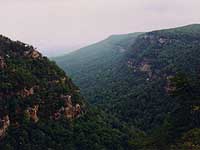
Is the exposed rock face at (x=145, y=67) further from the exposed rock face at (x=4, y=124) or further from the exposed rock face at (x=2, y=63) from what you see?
the exposed rock face at (x=4, y=124)

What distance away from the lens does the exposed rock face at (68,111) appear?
307ft


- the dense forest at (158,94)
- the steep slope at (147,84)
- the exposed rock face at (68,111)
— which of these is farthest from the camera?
the steep slope at (147,84)

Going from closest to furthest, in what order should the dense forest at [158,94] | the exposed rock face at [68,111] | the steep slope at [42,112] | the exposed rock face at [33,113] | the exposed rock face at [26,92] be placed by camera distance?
the dense forest at [158,94], the steep slope at [42,112], the exposed rock face at [33,113], the exposed rock face at [26,92], the exposed rock face at [68,111]

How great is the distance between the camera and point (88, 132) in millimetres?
95875

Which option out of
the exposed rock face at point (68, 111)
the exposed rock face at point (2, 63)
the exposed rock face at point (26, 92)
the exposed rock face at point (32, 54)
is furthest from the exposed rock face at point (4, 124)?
the exposed rock face at point (32, 54)

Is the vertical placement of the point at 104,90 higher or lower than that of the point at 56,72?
lower

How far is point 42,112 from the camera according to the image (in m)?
90.8

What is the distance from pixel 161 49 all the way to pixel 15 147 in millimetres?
117410

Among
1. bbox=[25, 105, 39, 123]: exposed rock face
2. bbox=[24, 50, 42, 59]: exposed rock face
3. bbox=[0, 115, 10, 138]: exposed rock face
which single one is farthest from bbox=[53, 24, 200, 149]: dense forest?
bbox=[24, 50, 42, 59]: exposed rock face

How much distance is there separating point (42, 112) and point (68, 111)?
6784 millimetres

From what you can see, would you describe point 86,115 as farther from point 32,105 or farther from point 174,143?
point 174,143

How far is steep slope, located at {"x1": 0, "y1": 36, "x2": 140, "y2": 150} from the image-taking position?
84.8m

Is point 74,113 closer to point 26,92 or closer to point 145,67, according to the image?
point 26,92

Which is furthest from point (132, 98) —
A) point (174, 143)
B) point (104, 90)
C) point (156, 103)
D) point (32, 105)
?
point (174, 143)
